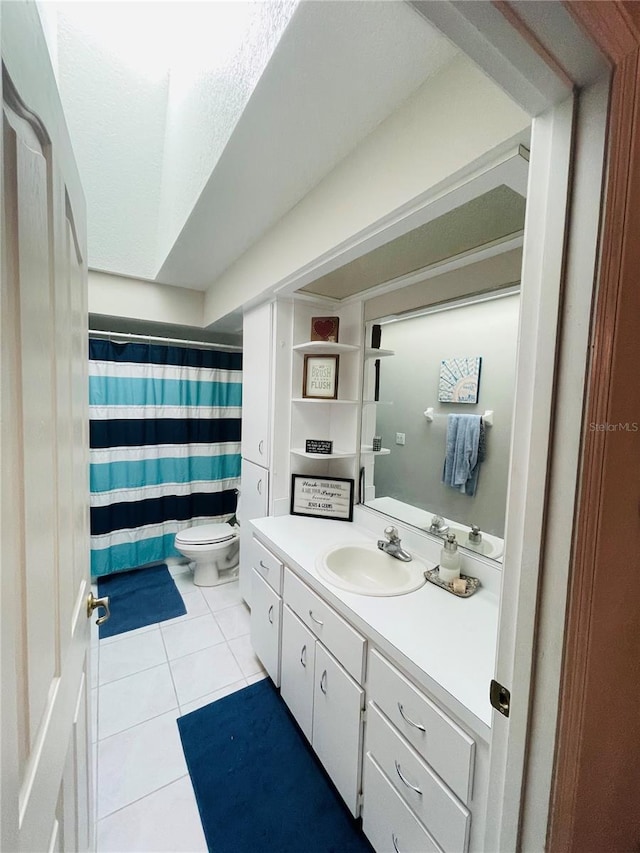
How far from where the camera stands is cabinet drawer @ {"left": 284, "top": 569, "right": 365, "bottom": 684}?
3.47 ft

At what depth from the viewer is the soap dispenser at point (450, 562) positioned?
124 cm

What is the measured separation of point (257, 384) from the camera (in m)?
2.00

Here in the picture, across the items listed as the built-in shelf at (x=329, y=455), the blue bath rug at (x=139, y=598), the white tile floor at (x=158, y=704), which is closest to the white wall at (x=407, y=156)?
the built-in shelf at (x=329, y=455)

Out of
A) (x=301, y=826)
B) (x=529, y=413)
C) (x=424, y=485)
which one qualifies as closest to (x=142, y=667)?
(x=301, y=826)

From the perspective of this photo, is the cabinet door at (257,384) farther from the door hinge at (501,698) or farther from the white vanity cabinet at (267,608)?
the door hinge at (501,698)

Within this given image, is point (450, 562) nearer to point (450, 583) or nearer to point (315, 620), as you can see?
point (450, 583)

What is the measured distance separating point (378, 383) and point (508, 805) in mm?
1470

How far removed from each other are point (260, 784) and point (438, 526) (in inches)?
46.6

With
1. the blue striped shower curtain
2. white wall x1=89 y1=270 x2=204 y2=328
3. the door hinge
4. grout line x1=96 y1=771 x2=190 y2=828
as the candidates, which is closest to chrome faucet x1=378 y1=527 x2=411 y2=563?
the door hinge

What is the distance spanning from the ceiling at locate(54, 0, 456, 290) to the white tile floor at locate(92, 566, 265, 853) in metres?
2.21

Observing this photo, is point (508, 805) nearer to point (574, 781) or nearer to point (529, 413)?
point (574, 781)

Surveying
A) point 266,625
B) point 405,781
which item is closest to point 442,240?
point 405,781

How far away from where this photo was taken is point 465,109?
78cm

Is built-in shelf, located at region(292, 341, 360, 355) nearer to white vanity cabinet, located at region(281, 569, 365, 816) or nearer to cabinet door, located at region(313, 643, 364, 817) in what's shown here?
white vanity cabinet, located at region(281, 569, 365, 816)
